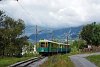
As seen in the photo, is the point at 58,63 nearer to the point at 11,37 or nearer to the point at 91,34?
the point at 11,37

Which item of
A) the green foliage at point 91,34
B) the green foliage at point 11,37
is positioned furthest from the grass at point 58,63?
the green foliage at point 91,34

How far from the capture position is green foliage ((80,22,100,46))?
99.6m

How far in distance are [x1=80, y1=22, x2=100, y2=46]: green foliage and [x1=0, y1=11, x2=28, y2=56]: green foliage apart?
1991cm

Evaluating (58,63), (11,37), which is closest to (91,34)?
(11,37)

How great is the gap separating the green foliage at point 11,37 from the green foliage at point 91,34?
19.9 meters

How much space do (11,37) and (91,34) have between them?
1060 inches

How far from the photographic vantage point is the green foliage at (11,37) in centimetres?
7527

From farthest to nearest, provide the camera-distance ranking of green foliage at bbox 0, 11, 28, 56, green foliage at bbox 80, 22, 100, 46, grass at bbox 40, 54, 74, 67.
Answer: green foliage at bbox 80, 22, 100, 46, green foliage at bbox 0, 11, 28, 56, grass at bbox 40, 54, 74, 67

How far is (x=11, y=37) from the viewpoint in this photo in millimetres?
83562

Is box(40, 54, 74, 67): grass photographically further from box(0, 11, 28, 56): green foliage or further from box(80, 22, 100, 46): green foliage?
box(80, 22, 100, 46): green foliage

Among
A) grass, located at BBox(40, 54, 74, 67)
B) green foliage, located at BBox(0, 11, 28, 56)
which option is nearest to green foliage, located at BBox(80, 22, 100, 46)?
green foliage, located at BBox(0, 11, 28, 56)

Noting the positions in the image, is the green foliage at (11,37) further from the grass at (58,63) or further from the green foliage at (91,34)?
the grass at (58,63)

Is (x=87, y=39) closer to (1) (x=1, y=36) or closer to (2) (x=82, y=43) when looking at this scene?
(2) (x=82, y=43)

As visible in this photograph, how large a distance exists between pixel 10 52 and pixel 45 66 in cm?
4680
